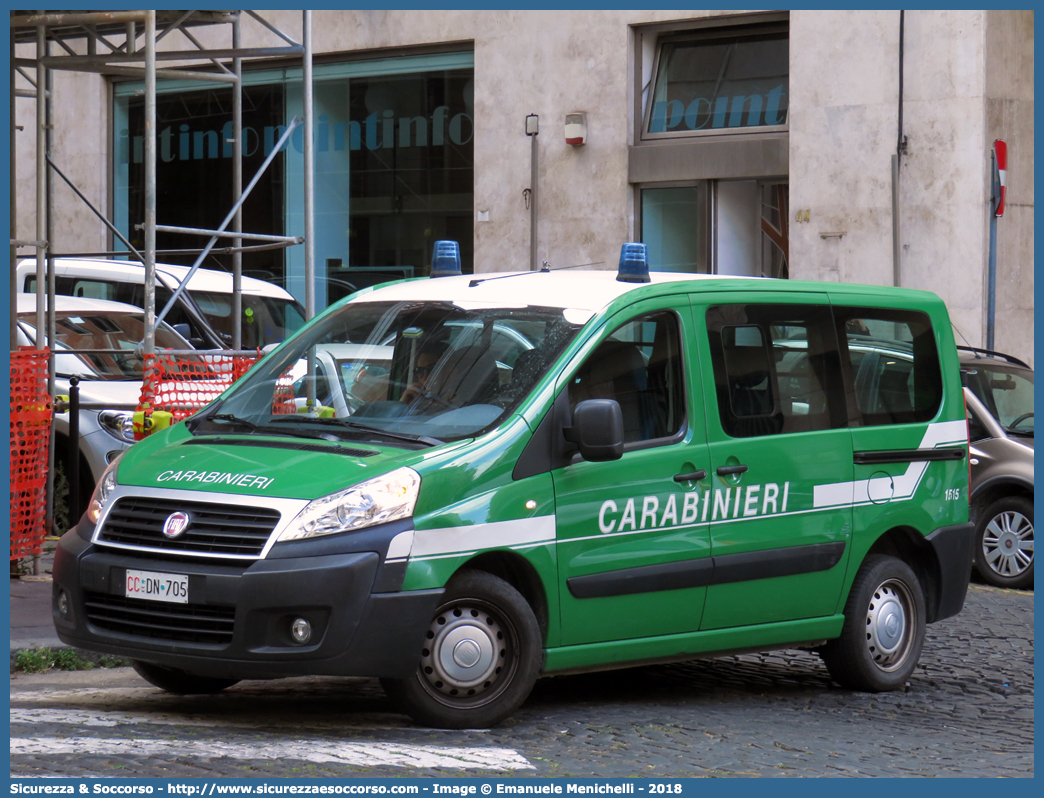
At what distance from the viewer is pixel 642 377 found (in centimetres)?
677

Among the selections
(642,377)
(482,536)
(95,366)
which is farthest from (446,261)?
(95,366)

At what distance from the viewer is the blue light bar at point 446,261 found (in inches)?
309

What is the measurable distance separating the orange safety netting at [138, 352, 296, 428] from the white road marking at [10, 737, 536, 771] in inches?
148

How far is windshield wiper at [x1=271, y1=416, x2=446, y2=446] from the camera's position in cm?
616

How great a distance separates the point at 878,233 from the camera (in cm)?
1734

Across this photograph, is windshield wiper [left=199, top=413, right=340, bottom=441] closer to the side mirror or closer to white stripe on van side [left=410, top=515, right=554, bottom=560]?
white stripe on van side [left=410, top=515, right=554, bottom=560]

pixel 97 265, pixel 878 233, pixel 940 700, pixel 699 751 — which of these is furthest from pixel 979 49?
pixel 699 751

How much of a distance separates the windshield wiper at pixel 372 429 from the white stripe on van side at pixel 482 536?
391 millimetres

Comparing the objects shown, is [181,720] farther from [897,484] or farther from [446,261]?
[897,484]

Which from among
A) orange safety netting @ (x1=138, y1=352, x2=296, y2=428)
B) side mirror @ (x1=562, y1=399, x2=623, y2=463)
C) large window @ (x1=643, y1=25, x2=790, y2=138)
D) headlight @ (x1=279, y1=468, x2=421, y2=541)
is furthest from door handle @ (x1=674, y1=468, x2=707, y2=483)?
large window @ (x1=643, y1=25, x2=790, y2=138)

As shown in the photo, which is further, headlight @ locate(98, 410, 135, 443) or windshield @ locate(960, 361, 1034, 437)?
windshield @ locate(960, 361, 1034, 437)

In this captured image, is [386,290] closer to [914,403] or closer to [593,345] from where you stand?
[593,345]

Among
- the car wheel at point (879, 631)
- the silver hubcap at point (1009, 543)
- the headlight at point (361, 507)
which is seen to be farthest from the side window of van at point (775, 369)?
the silver hubcap at point (1009, 543)

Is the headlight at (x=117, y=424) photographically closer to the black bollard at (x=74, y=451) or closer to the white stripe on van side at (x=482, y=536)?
the black bollard at (x=74, y=451)
